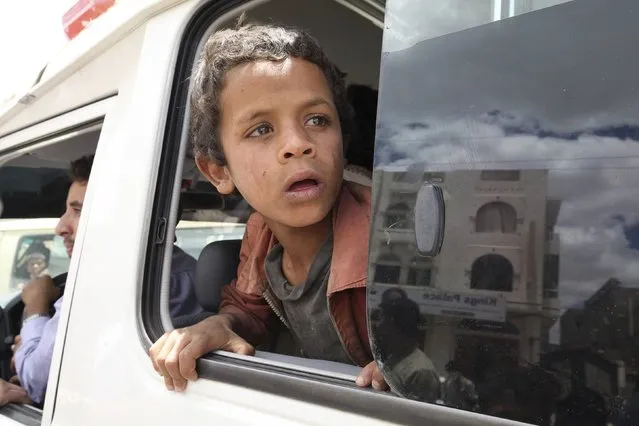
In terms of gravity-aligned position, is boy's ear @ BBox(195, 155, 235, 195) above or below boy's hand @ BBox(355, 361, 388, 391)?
above

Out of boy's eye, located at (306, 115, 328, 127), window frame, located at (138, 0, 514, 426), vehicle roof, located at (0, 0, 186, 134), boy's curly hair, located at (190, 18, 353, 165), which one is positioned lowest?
window frame, located at (138, 0, 514, 426)

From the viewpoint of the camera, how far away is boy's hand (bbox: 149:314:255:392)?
1.27 metres

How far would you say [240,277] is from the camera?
175 cm

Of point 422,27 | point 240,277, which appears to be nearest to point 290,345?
point 240,277

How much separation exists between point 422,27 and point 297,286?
803mm

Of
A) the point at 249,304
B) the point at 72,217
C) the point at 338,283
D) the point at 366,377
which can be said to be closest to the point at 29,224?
the point at 72,217

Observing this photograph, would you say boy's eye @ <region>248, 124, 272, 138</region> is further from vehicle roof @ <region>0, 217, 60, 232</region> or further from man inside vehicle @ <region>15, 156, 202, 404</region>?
vehicle roof @ <region>0, 217, 60, 232</region>

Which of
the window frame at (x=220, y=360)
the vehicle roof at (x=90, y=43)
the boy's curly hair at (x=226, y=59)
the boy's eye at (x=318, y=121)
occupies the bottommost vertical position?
the window frame at (x=220, y=360)

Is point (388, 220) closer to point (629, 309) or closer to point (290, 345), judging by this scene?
point (629, 309)

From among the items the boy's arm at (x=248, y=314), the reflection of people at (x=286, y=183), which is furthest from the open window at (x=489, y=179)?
the boy's arm at (x=248, y=314)

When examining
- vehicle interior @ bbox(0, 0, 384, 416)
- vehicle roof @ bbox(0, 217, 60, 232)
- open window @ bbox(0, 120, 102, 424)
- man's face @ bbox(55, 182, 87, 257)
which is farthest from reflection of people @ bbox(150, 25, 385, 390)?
vehicle roof @ bbox(0, 217, 60, 232)

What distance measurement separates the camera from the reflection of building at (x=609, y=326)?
2.17 feet

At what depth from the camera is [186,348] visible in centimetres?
129

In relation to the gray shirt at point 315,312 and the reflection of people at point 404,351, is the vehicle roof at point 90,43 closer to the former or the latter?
the gray shirt at point 315,312
